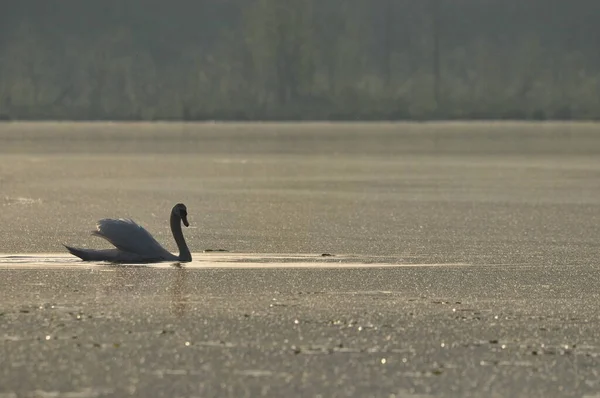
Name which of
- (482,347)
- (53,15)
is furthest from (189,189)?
(53,15)

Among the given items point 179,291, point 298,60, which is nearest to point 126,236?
point 179,291

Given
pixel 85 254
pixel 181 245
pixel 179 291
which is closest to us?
pixel 179 291

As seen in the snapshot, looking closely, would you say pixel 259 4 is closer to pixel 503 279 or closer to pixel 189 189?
pixel 189 189

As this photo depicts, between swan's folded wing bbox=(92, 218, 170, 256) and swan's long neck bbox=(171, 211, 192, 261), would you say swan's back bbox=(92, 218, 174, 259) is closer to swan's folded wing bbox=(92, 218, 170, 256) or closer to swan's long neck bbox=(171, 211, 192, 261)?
swan's folded wing bbox=(92, 218, 170, 256)

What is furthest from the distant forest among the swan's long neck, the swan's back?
the swan's back

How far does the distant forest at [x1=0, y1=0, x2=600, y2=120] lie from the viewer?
120125 millimetres

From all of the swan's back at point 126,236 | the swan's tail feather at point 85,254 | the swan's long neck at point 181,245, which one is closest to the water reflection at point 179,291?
the swan's long neck at point 181,245

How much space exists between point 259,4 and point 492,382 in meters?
119

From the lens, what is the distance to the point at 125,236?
54.1 ft

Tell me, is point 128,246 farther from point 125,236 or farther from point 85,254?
point 85,254

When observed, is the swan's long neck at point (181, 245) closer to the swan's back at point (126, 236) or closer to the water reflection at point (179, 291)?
the water reflection at point (179, 291)

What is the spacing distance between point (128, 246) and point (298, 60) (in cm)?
10851

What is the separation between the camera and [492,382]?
10250 millimetres

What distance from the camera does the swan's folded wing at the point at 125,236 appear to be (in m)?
16.4
